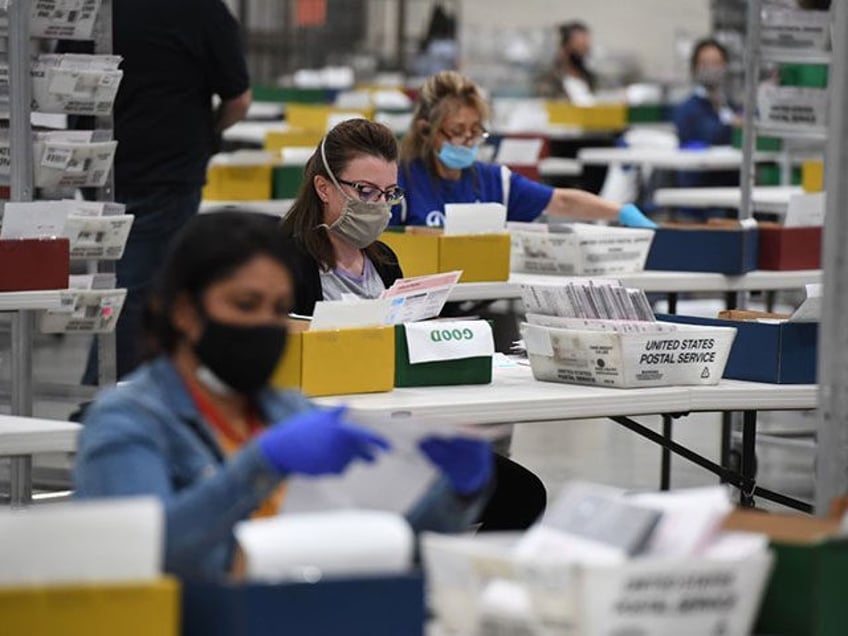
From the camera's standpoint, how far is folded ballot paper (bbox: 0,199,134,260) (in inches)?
204

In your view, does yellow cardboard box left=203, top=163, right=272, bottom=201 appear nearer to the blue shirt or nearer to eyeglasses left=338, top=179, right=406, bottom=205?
the blue shirt

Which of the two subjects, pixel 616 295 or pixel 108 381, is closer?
pixel 616 295

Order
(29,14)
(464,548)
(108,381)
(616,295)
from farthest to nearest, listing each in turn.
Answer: (108,381) → (29,14) → (616,295) → (464,548)

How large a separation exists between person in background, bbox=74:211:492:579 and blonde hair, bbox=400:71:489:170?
11.2 feet

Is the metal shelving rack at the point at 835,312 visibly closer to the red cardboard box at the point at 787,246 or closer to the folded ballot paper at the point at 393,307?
the folded ballot paper at the point at 393,307

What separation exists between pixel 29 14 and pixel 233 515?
3209 millimetres

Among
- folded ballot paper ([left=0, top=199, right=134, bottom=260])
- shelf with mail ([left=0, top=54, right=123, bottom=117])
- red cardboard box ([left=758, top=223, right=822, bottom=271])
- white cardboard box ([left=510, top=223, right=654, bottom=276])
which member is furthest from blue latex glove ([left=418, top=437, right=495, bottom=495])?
red cardboard box ([left=758, top=223, right=822, bottom=271])

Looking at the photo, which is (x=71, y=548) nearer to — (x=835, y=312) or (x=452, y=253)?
(x=835, y=312)

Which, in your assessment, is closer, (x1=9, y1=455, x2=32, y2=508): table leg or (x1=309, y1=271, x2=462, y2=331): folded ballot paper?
(x1=309, y1=271, x2=462, y2=331): folded ballot paper

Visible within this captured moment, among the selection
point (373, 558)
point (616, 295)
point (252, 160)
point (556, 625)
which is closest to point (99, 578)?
point (373, 558)

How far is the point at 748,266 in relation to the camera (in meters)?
6.14

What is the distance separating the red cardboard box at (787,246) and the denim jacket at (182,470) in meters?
3.60

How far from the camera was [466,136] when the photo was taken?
616cm

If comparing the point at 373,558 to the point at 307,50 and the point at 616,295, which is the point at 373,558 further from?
the point at 307,50
